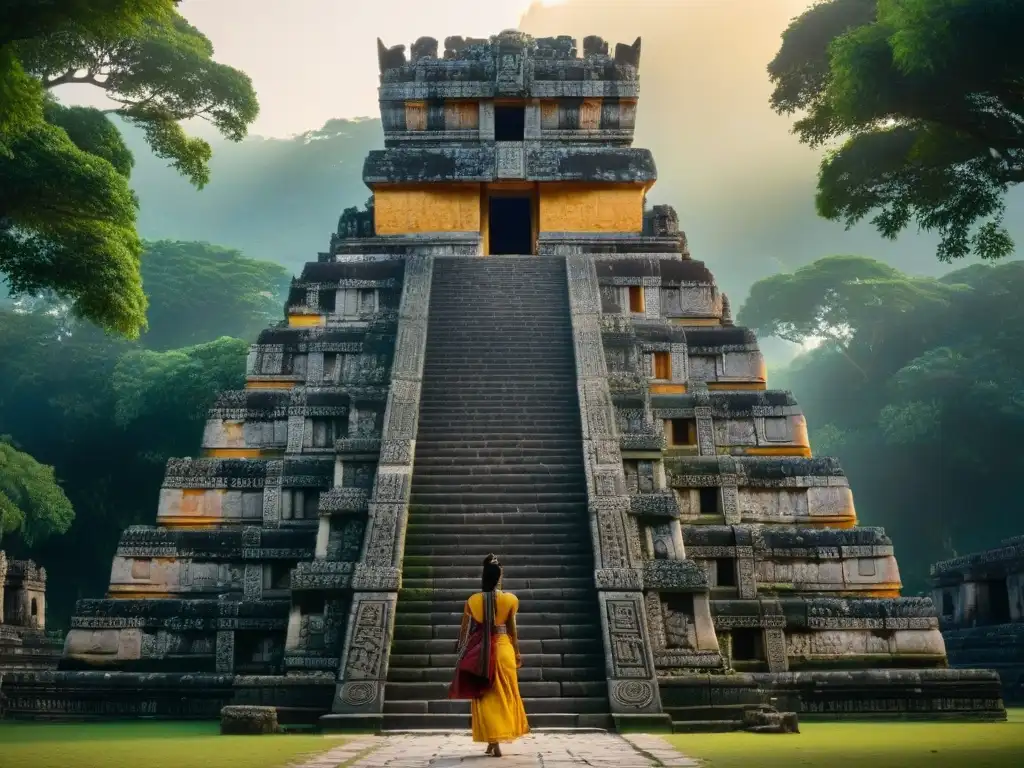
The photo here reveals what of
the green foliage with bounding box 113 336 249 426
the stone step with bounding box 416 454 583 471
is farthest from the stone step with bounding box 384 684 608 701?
the green foliage with bounding box 113 336 249 426

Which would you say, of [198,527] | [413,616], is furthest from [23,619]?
[413,616]

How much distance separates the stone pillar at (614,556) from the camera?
11062mm

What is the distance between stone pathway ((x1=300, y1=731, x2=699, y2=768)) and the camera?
789 cm

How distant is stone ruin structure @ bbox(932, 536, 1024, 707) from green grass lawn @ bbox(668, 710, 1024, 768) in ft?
34.3

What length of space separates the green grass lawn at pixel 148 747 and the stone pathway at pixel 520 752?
0.39m

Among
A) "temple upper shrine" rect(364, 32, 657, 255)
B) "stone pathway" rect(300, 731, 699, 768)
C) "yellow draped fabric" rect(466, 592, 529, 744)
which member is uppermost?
"temple upper shrine" rect(364, 32, 657, 255)

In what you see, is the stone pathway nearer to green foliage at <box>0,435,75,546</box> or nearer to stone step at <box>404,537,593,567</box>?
stone step at <box>404,537,593,567</box>

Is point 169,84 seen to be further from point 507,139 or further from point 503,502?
point 503,502

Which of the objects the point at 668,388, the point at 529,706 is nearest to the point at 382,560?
the point at 529,706

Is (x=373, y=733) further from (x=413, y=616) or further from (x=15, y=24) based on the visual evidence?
(x=15, y=24)

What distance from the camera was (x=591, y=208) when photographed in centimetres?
2258

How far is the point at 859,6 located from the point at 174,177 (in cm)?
11347

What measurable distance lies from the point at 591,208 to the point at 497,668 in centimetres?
1495

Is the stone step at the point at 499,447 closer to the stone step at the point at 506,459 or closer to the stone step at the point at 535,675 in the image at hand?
the stone step at the point at 506,459
